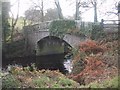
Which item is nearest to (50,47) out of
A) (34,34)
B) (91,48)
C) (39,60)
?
(34,34)

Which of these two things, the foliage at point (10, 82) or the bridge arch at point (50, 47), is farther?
the bridge arch at point (50, 47)

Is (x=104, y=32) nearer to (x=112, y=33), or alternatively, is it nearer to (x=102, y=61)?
(x=112, y=33)

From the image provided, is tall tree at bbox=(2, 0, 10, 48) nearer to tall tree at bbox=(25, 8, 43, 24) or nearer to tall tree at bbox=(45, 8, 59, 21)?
tall tree at bbox=(25, 8, 43, 24)

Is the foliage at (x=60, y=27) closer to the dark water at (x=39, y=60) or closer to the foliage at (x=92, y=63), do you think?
the dark water at (x=39, y=60)

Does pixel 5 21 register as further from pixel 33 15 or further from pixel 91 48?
pixel 91 48

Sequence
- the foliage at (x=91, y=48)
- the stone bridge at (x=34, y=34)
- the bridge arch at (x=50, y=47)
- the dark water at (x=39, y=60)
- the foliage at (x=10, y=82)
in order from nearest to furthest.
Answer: the foliage at (x=10, y=82) → the foliage at (x=91, y=48) → the dark water at (x=39, y=60) → the stone bridge at (x=34, y=34) → the bridge arch at (x=50, y=47)

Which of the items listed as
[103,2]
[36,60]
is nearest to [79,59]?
[103,2]

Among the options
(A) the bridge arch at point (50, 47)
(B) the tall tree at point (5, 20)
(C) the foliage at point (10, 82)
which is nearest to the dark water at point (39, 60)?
(A) the bridge arch at point (50, 47)

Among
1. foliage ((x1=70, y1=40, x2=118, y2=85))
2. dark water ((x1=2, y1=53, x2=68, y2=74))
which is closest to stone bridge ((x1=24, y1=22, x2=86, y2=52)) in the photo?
dark water ((x1=2, y1=53, x2=68, y2=74))

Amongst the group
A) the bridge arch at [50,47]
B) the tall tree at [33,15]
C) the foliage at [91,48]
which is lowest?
the bridge arch at [50,47]

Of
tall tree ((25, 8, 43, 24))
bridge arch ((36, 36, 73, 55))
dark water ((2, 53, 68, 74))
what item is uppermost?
tall tree ((25, 8, 43, 24))

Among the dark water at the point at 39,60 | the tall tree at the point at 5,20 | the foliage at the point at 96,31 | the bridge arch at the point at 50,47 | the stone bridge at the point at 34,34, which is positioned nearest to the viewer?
the foliage at the point at 96,31

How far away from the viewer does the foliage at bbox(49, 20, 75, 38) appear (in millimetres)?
16984

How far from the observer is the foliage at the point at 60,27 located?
1698 centimetres
